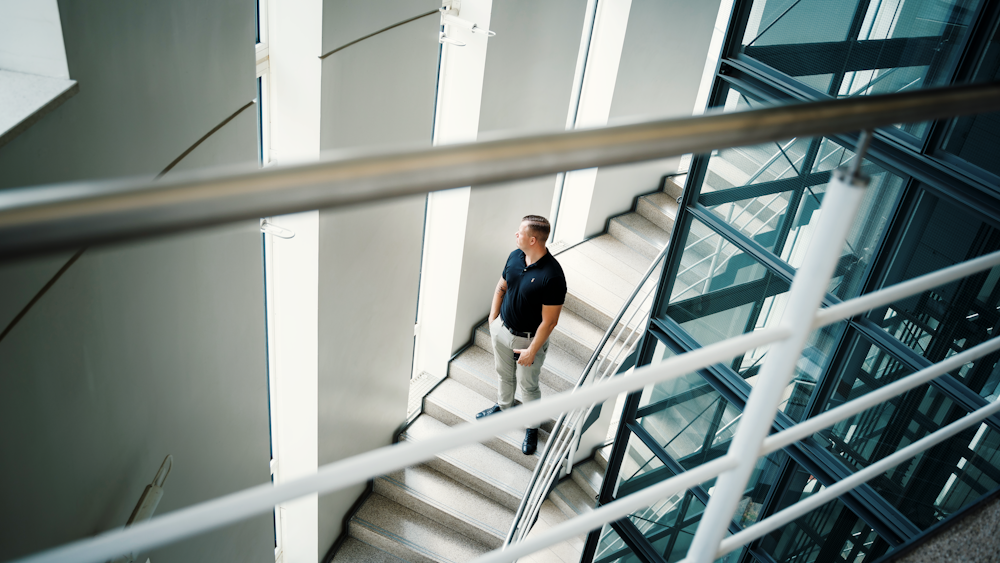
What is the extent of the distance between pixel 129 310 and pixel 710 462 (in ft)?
7.11

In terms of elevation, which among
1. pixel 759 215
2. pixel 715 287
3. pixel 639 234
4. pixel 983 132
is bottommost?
pixel 715 287

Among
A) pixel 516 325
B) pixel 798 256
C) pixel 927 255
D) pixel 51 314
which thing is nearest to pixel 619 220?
pixel 516 325

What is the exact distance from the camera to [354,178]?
492mm

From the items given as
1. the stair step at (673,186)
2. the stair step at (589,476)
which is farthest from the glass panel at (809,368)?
the stair step at (673,186)

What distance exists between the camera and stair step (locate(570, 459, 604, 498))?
6793 mm

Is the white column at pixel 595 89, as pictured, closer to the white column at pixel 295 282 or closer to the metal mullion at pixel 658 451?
the metal mullion at pixel 658 451

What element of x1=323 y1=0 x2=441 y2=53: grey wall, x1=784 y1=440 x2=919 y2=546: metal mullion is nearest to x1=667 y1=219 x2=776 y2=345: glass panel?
x1=784 y1=440 x2=919 y2=546: metal mullion

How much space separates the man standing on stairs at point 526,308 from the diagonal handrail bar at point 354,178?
3.45 m

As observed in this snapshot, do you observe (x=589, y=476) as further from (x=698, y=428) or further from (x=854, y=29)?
(x=854, y=29)

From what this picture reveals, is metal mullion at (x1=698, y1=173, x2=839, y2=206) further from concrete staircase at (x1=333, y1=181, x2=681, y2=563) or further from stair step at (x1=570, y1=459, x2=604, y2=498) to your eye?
stair step at (x1=570, y1=459, x2=604, y2=498)

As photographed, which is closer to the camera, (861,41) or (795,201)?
(861,41)

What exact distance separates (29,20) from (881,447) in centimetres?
349

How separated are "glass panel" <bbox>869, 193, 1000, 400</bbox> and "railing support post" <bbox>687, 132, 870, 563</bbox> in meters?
2.18

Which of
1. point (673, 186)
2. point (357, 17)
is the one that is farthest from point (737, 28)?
point (673, 186)
